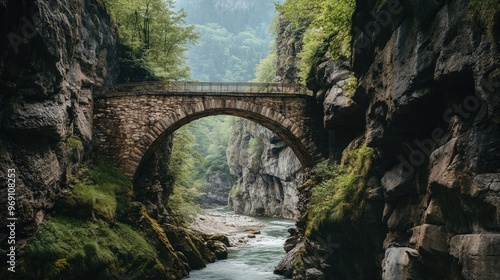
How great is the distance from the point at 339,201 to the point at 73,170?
9991 mm

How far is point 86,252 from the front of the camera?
12195mm

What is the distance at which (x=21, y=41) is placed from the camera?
382 inches

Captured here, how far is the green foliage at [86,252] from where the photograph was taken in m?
10.7

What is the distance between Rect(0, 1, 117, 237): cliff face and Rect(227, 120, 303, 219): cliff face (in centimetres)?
2821

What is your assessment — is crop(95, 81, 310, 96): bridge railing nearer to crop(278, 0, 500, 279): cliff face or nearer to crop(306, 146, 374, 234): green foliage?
crop(306, 146, 374, 234): green foliage

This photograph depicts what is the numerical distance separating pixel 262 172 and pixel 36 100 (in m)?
39.1

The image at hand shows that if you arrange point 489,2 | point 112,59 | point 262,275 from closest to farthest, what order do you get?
point 489,2
point 262,275
point 112,59

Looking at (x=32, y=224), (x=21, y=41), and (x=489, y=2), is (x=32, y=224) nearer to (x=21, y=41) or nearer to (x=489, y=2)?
(x=21, y=41)

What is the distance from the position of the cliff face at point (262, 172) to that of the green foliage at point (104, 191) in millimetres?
23460

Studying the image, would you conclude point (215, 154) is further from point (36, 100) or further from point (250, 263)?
point (36, 100)

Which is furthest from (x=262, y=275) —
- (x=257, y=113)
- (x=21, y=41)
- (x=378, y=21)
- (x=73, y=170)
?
(x=21, y=41)

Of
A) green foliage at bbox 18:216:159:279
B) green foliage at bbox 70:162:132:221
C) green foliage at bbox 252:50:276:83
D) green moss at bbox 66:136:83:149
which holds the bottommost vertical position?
green foliage at bbox 18:216:159:279

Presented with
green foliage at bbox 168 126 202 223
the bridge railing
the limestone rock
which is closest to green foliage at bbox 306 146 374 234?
the limestone rock

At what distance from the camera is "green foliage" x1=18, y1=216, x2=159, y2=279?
1070 centimetres
